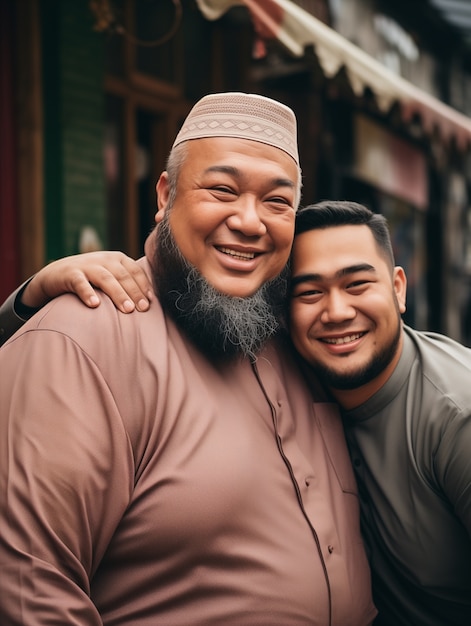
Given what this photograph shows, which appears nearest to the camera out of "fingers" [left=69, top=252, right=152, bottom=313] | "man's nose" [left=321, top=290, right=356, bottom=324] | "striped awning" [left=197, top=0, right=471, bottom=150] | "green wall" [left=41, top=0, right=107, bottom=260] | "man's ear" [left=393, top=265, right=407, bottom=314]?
"fingers" [left=69, top=252, right=152, bottom=313]

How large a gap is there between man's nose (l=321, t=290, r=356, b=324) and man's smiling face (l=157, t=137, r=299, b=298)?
0.27 m

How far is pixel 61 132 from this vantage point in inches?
205

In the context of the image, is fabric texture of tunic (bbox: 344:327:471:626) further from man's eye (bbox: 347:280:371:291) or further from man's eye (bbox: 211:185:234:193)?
man's eye (bbox: 211:185:234:193)

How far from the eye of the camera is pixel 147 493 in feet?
6.81

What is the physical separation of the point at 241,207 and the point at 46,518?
114 cm

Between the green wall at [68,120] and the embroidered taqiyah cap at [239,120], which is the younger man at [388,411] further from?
the green wall at [68,120]

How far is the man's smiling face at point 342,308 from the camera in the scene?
2709 mm

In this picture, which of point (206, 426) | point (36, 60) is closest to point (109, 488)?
point (206, 426)

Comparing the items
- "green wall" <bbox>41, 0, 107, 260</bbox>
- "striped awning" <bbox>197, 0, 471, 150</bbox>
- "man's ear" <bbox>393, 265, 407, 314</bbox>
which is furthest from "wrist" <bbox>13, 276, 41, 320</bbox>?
"green wall" <bbox>41, 0, 107, 260</bbox>

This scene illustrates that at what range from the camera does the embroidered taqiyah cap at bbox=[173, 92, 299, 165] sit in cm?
251

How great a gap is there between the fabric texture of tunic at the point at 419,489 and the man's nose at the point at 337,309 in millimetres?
331

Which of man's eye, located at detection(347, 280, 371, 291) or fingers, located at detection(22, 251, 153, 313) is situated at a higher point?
fingers, located at detection(22, 251, 153, 313)

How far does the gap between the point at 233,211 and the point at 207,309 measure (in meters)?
0.33

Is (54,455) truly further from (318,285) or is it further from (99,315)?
(318,285)
